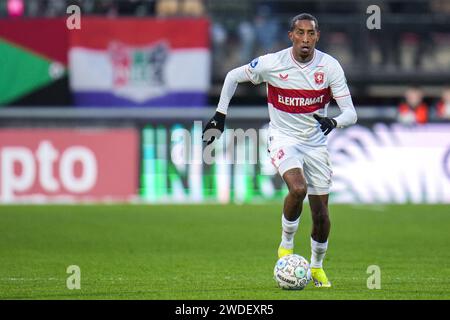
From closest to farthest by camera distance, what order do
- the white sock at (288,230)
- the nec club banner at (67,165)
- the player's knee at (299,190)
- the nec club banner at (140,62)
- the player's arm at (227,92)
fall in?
the player's knee at (299,190), the white sock at (288,230), the player's arm at (227,92), the nec club banner at (67,165), the nec club banner at (140,62)

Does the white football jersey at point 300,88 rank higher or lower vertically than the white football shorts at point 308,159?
higher

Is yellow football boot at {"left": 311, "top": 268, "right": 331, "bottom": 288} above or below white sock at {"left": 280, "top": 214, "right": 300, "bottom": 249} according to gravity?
below

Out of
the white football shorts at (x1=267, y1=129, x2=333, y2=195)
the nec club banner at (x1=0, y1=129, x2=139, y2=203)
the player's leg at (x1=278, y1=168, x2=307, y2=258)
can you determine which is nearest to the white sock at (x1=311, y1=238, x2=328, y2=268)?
the player's leg at (x1=278, y1=168, x2=307, y2=258)

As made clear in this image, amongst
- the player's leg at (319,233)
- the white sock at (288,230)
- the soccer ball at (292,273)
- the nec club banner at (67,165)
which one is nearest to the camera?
the soccer ball at (292,273)

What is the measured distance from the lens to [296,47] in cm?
1159

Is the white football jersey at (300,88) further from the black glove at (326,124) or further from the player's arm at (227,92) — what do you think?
the black glove at (326,124)

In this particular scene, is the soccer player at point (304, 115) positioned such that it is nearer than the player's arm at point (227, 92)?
Yes

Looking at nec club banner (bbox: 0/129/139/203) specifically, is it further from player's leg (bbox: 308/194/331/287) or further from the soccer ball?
the soccer ball

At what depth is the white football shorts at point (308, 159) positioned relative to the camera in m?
11.6

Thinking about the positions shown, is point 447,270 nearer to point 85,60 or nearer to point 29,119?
point 29,119

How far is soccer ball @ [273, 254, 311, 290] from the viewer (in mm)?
10945

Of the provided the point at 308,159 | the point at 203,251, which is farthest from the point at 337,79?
the point at 203,251

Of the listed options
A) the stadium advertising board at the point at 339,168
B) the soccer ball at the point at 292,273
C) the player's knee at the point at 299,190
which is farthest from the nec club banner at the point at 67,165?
the soccer ball at the point at 292,273

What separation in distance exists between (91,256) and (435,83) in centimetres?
1533
